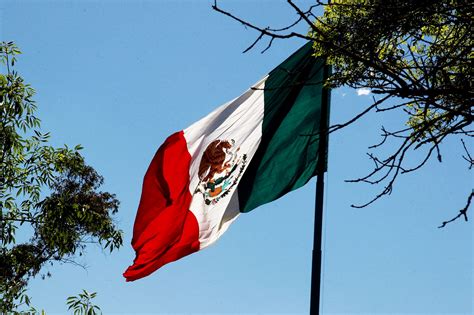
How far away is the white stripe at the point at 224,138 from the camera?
10.5 m

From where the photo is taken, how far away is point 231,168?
10812 mm

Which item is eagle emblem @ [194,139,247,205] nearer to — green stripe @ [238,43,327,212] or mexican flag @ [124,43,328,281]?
mexican flag @ [124,43,328,281]

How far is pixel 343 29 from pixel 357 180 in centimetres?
130

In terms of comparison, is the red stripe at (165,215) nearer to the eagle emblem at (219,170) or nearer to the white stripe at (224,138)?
the white stripe at (224,138)

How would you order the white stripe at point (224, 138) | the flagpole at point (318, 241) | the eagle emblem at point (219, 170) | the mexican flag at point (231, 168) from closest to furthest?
1. the flagpole at point (318, 241)
2. the mexican flag at point (231, 168)
3. the white stripe at point (224, 138)
4. the eagle emblem at point (219, 170)

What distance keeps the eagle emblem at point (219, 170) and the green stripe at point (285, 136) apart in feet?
0.55

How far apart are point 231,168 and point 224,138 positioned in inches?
21.2

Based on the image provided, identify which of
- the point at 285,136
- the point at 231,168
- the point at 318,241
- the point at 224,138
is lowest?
the point at 318,241

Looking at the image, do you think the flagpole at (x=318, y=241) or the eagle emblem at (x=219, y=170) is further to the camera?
the eagle emblem at (x=219, y=170)

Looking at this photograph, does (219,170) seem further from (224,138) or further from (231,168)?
(224,138)

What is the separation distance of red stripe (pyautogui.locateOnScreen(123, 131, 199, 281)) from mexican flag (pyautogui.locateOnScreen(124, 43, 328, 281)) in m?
0.01

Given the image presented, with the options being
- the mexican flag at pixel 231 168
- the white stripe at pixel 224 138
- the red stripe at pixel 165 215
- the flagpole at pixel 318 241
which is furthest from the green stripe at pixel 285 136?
the flagpole at pixel 318 241

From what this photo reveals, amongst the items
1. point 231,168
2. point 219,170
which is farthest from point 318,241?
point 219,170

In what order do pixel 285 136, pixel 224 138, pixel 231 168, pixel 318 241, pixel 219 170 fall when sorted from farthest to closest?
pixel 224 138
pixel 219 170
pixel 231 168
pixel 285 136
pixel 318 241
